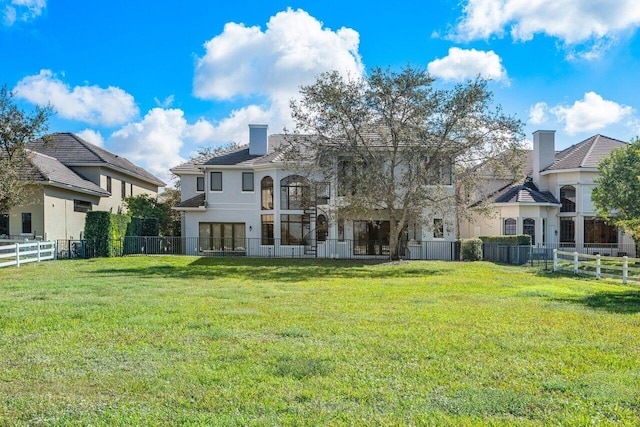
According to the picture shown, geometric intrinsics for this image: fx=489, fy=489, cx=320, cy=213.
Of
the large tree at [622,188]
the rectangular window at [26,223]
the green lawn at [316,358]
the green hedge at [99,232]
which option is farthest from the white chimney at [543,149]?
the rectangular window at [26,223]

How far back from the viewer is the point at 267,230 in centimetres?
3041

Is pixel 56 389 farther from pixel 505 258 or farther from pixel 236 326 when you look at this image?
pixel 505 258

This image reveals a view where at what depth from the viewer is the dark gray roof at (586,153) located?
31547 mm

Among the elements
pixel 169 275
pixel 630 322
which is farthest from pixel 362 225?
pixel 630 322

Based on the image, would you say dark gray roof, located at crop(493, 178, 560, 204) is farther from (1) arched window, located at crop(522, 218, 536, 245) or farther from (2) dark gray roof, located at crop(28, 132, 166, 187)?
(2) dark gray roof, located at crop(28, 132, 166, 187)

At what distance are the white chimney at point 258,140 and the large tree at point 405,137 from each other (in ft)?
26.5

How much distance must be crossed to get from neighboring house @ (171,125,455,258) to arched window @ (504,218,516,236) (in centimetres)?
503

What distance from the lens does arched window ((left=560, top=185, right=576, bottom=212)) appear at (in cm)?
3178

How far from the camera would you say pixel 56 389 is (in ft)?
17.0

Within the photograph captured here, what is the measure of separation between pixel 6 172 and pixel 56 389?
21.3m

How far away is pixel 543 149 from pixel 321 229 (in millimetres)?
16593

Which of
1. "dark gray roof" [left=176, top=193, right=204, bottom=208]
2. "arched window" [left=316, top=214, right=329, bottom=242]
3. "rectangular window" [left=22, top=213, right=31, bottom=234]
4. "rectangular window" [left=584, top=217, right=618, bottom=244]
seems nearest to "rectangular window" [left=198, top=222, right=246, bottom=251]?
"dark gray roof" [left=176, top=193, right=204, bottom=208]

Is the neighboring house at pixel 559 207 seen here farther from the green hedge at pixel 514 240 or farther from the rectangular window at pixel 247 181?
the rectangular window at pixel 247 181

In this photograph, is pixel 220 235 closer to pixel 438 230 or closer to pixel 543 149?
pixel 438 230
